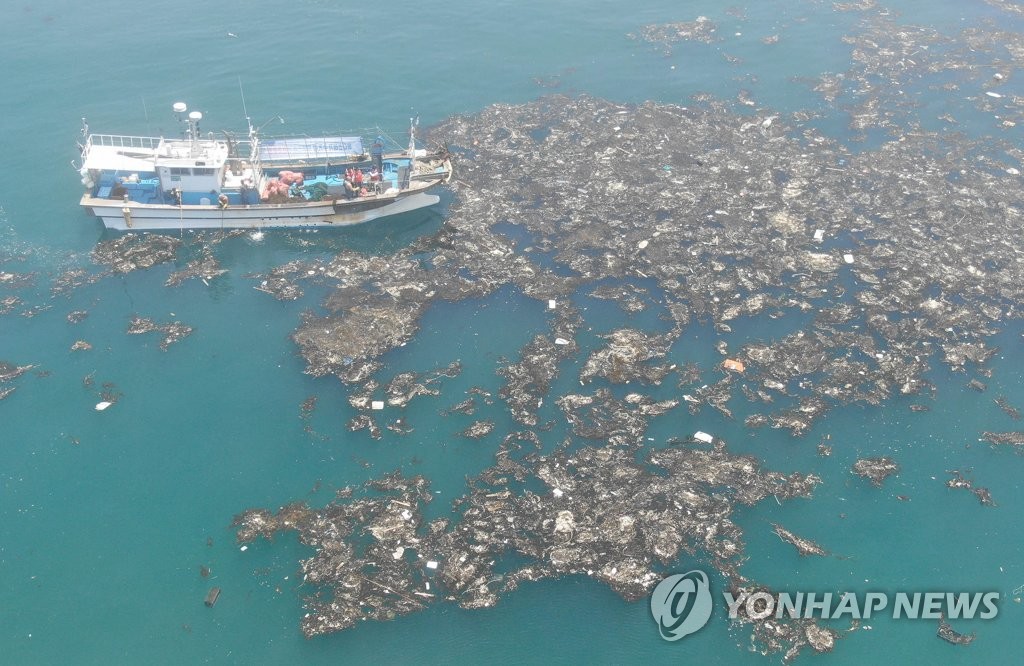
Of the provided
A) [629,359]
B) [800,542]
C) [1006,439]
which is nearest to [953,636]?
[800,542]

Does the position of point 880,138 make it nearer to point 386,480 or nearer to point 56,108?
point 386,480

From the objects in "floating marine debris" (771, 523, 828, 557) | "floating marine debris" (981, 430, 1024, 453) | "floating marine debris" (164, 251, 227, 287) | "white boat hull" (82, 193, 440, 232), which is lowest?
"floating marine debris" (771, 523, 828, 557)

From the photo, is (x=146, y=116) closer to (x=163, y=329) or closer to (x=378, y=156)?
(x=378, y=156)

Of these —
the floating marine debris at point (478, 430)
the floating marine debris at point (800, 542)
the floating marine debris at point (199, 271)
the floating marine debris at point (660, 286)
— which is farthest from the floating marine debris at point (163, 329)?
the floating marine debris at point (800, 542)

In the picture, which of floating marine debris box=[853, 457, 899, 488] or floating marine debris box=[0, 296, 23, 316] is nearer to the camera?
floating marine debris box=[853, 457, 899, 488]

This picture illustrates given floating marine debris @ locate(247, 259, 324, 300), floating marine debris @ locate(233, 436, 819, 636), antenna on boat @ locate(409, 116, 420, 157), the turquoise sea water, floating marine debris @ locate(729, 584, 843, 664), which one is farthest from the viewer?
antenna on boat @ locate(409, 116, 420, 157)

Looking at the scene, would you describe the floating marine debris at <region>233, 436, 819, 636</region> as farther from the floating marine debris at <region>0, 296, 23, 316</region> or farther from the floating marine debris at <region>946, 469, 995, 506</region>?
the floating marine debris at <region>0, 296, 23, 316</region>

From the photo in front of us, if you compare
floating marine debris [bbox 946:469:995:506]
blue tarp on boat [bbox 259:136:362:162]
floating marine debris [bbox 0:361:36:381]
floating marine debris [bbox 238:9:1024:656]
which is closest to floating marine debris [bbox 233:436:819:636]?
floating marine debris [bbox 238:9:1024:656]
